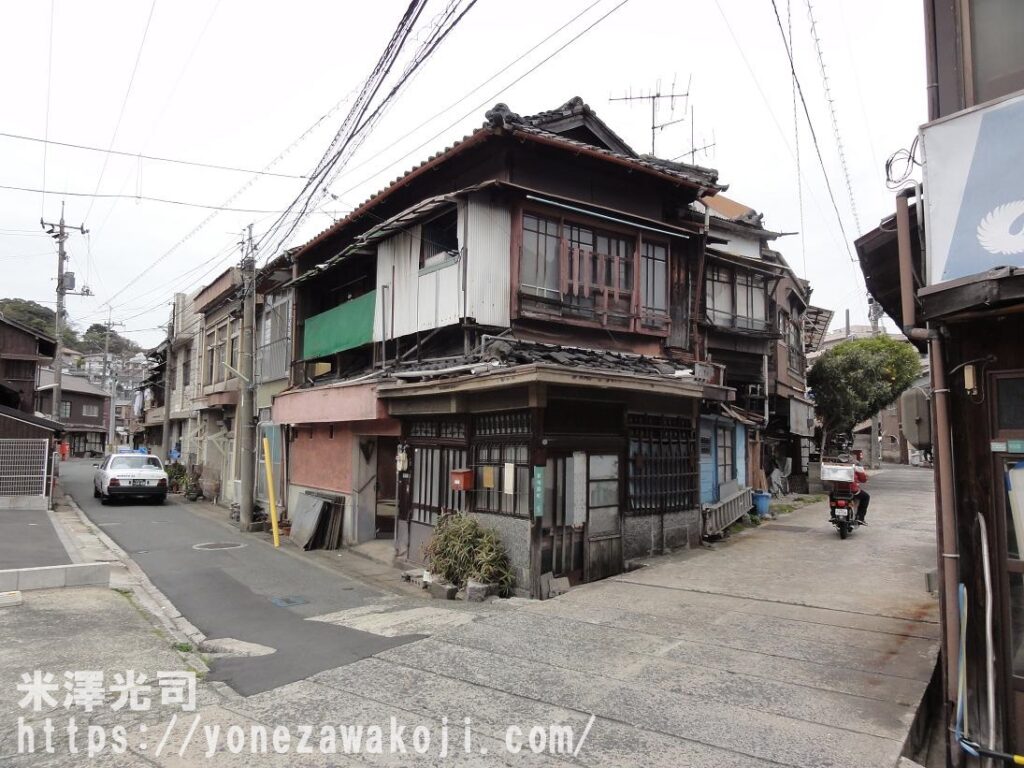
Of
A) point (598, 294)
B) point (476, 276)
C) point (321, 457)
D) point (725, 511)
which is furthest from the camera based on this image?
point (321, 457)

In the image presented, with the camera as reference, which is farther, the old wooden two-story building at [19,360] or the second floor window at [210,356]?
the second floor window at [210,356]

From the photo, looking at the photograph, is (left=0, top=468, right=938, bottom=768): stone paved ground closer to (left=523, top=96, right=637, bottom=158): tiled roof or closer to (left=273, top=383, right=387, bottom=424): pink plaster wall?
(left=273, top=383, right=387, bottom=424): pink plaster wall

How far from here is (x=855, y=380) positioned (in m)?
24.5

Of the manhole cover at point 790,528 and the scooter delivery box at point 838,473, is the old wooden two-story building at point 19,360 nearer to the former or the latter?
the manhole cover at point 790,528

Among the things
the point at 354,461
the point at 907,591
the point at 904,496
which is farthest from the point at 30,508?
the point at 904,496


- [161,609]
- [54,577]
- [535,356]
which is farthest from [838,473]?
[54,577]

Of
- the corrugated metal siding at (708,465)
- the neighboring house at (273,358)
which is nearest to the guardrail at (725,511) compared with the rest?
the corrugated metal siding at (708,465)

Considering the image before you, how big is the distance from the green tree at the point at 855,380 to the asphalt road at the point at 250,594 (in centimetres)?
2084

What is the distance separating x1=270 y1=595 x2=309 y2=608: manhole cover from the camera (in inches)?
380

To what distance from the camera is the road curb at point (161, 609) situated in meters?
7.41

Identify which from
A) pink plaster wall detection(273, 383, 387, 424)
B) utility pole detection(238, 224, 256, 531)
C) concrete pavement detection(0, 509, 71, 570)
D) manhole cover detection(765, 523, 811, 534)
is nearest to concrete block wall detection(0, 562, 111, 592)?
concrete pavement detection(0, 509, 71, 570)

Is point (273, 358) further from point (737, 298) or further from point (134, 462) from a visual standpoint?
point (737, 298)

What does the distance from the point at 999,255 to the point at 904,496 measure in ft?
66.9

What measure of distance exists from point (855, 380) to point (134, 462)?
27.8 m
